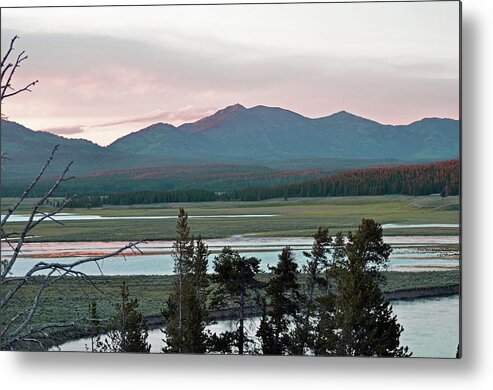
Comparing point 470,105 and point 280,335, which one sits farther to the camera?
point 280,335

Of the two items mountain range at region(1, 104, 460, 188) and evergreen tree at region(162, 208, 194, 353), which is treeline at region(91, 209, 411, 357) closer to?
evergreen tree at region(162, 208, 194, 353)

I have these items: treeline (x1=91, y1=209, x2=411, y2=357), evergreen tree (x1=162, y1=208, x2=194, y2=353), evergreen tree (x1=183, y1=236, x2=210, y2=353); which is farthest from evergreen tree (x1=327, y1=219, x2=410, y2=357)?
evergreen tree (x1=162, y1=208, x2=194, y2=353)

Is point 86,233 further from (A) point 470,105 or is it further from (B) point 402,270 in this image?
(A) point 470,105

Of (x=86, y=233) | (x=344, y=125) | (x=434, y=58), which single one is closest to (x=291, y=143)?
(x=344, y=125)

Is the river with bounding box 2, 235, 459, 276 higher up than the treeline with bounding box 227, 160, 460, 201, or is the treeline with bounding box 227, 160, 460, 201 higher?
the treeline with bounding box 227, 160, 460, 201

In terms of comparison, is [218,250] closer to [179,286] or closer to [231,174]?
[179,286]

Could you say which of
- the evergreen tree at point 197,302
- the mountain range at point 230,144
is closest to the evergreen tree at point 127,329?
the evergreen tree at point 197,302

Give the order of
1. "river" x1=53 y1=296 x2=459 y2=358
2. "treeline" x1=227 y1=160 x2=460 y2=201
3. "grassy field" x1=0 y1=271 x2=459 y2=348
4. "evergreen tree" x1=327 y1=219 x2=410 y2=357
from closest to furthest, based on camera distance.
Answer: "river" x1=53 y1=296 x2=459 y2=358 → "evergreen tree" x1=327 y1=219 x2=410 y2=357 → "treeline" x1=227 y1=160 x2=460 y2=201 → "grassy field" x1=0 y1=271 x2=459 y2=348
